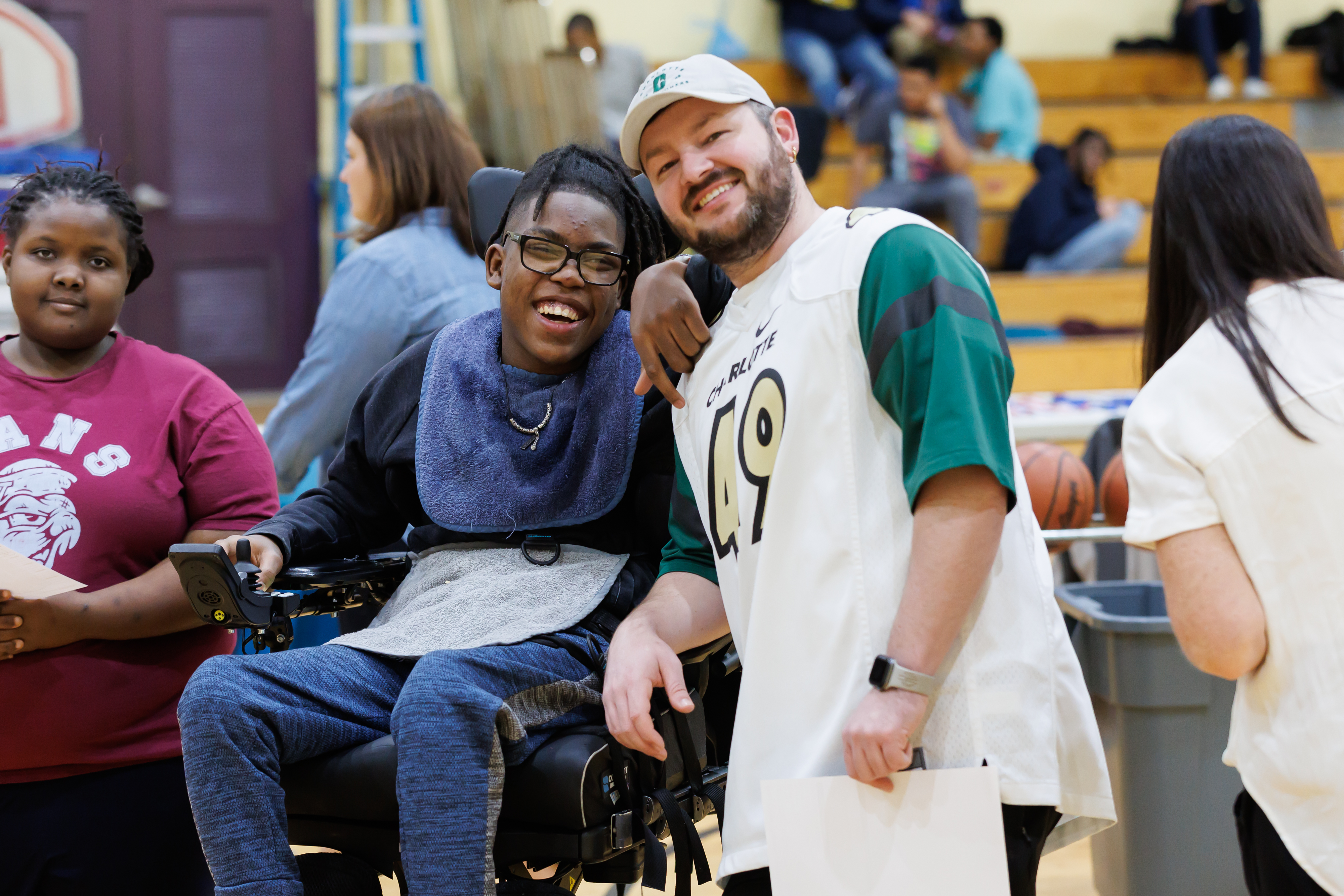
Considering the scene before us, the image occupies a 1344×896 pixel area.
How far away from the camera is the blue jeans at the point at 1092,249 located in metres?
6.48

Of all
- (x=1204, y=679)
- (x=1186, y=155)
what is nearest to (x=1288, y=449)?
(x=1186, y=155)

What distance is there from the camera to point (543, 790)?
54.4 inches

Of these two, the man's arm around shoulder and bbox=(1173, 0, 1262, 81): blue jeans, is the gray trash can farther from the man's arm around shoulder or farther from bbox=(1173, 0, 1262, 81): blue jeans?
bbox=(1173, 0, 1262, 81): blue jeans

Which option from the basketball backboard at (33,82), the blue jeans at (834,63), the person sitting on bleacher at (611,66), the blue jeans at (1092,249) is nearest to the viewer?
the basketball backboard at (33,82)

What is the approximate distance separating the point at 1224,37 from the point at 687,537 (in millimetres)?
7411

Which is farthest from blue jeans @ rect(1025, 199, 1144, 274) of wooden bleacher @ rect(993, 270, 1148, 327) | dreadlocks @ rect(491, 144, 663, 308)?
dreadlocks @ rect(491, 144, 663, 308)

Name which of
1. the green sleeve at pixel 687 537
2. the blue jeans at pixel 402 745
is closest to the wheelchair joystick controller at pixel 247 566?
the blue jeans at pixel 402 745

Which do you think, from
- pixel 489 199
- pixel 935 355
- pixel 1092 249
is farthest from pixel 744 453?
pixel 1092 249

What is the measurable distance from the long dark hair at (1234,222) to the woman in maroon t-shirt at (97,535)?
123 cm

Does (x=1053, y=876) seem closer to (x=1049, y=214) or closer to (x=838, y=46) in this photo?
(x=1049, y=214)

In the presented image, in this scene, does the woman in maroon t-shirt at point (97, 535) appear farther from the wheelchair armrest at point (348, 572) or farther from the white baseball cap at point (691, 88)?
the white baseball cap at point (691, 88)

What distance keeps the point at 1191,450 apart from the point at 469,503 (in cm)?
93

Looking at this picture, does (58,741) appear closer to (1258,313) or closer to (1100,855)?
(1258,313)

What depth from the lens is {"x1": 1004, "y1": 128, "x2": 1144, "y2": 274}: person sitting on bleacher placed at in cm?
649
